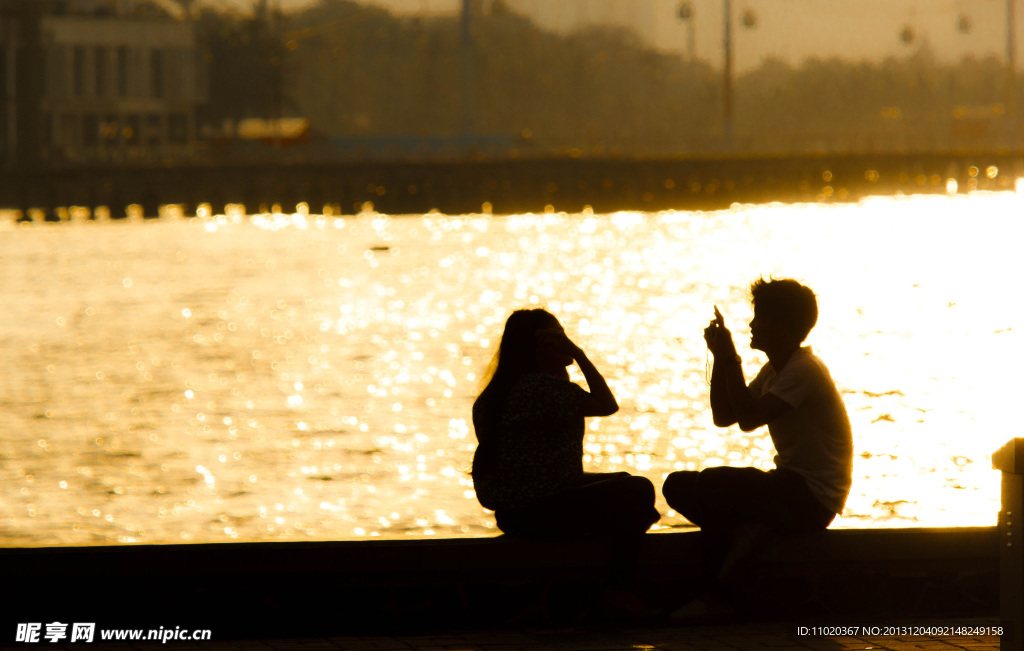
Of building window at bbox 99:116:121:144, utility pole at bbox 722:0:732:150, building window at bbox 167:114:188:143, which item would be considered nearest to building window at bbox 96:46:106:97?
building window at bbox 99:116:121:144

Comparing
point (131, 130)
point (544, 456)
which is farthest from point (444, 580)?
point (131, 130)

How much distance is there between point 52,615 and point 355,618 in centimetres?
106

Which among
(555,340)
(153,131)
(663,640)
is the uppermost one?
(153,131)

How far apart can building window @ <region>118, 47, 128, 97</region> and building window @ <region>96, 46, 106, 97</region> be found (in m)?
1.03

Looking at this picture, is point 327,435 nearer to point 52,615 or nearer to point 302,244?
point 52,615

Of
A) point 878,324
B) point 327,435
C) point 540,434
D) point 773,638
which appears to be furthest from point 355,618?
point 878,324

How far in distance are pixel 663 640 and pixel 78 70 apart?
106385 mm

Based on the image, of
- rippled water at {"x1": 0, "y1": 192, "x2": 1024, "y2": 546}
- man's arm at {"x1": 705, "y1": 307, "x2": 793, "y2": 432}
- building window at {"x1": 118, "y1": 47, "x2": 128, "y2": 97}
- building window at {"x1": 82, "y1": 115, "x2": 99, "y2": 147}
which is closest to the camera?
man's arm at {"x1": 705, "y1": 307, "x2": 793, "y2": 432}

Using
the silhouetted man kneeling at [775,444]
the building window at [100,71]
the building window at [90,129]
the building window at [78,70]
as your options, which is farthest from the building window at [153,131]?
the silhouetted man kneeling at [775,444]

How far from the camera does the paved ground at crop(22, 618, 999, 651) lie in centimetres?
545

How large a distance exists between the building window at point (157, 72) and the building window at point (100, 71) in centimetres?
347

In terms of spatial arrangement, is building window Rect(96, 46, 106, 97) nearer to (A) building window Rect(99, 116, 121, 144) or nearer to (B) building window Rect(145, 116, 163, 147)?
(A) building window Rect(99, 116, 121, 144)

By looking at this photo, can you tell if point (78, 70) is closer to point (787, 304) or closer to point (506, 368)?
point (506, 368)

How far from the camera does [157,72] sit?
11181 centimetres
